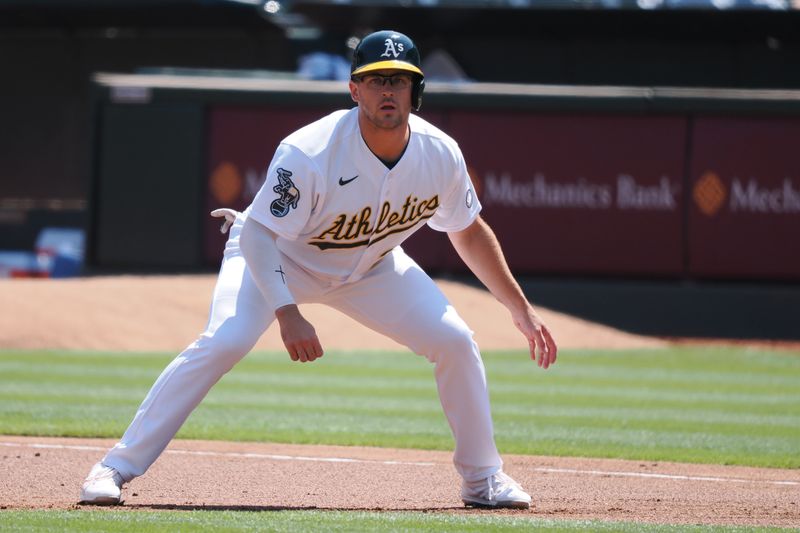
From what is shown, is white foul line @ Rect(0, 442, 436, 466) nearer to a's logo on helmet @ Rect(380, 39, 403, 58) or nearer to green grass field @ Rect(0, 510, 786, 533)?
green grass field @ Rect(0, 510, 786, 533)

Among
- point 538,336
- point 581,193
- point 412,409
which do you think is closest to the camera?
point 538,336

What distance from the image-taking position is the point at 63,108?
97.7ft

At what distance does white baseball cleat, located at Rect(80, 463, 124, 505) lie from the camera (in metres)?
5.00

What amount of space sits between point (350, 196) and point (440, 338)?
27.8 inches

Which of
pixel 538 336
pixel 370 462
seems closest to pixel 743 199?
pixel 370 462

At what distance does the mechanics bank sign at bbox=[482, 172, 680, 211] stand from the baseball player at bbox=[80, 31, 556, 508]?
11947mm

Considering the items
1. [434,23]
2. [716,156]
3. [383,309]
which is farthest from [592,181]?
[383,309]

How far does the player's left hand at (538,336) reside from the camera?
17.9 feet

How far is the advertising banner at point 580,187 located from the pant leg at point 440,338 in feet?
39.2

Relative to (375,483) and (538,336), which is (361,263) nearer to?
(538,336)

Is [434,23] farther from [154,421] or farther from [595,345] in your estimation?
[154,421]

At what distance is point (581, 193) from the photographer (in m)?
17.4

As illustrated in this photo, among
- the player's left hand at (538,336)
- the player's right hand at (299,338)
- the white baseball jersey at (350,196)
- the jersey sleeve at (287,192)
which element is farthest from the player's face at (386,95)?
the player's left hand at (538,336)

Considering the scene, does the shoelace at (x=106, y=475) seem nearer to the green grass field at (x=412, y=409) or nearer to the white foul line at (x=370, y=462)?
the green grass field at (x=412, y=409)
